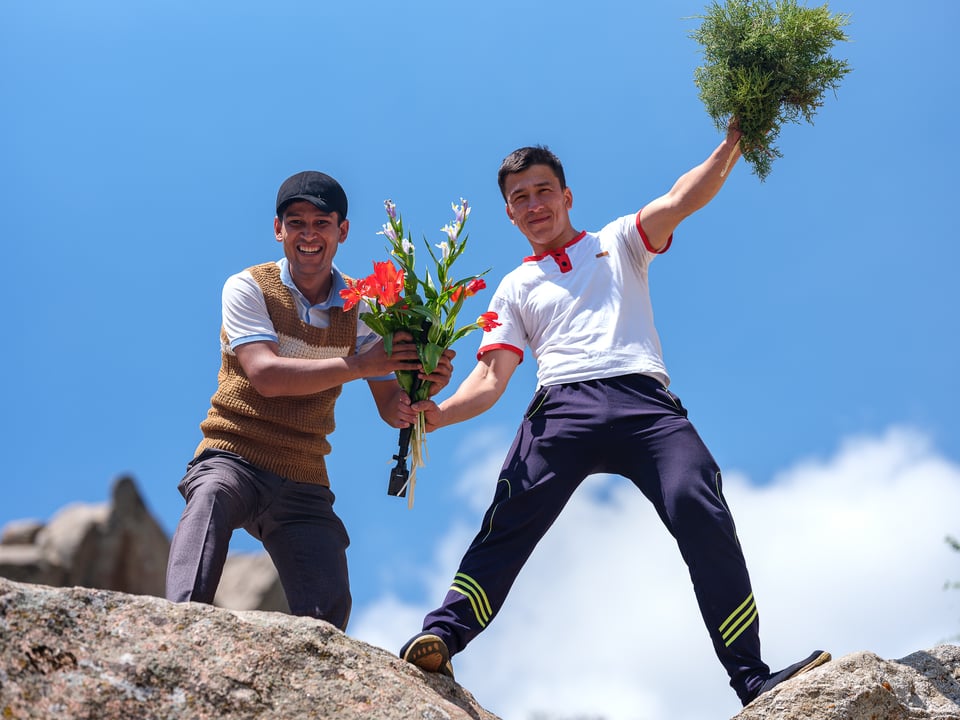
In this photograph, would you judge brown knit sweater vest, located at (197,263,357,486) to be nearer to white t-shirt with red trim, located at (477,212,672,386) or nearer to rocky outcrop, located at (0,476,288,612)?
white t-shirt with red trim, located at (477,212,672,386)

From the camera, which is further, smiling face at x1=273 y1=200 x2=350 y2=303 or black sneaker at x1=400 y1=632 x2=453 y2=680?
smiling face at x1=273 y1=200 x2=350 y2=303

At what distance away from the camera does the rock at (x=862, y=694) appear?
4.20m

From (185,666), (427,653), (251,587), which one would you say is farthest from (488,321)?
(251,587)

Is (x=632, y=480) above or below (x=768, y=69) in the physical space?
below

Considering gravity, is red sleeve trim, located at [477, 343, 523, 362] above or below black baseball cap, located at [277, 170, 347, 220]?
below

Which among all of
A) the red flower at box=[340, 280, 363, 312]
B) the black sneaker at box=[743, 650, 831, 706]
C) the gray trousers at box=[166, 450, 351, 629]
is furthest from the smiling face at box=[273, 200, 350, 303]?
the black sneaker at box=[743, 650, 831, 706]

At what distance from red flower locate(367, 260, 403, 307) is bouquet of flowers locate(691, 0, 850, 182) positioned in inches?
71.9

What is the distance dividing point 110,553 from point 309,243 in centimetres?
1219

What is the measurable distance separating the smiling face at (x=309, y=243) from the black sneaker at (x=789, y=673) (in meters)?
2.74

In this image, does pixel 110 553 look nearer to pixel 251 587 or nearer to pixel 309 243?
pixel 251 587

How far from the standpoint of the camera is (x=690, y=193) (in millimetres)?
5035

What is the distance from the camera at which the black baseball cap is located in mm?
5113

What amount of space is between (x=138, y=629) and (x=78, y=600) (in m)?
0.21

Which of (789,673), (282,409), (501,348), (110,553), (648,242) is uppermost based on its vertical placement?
(110,553)
